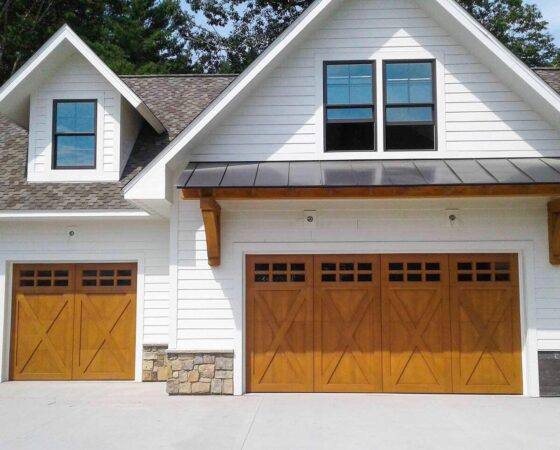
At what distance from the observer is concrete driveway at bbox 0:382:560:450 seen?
654 centimetres

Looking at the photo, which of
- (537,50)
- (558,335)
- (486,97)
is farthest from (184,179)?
(537,50)

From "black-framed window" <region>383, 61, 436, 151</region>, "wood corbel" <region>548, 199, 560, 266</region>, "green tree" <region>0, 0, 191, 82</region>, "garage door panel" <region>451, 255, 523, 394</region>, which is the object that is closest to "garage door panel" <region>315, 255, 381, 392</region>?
"garage door panel" <region>451, 255, 523, 394</region>

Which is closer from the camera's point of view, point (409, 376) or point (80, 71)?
point (409, 376)

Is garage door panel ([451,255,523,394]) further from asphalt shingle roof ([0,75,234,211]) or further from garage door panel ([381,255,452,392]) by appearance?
asphalt shingle roof ([0,75,234,211])

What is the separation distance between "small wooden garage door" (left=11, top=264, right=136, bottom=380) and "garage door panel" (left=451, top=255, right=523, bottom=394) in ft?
19.1

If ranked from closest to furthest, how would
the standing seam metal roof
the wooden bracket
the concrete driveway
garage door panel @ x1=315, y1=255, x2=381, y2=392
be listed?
the concrete driveway < the standing seam metal roof < the wooden bracket < garage door panel @ x1=315, y1=255, x2=381, y2=392

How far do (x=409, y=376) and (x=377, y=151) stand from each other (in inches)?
145

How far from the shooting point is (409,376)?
9117mm

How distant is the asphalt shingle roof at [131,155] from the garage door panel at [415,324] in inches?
189

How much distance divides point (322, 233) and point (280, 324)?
1643mm

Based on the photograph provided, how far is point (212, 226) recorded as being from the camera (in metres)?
8.72

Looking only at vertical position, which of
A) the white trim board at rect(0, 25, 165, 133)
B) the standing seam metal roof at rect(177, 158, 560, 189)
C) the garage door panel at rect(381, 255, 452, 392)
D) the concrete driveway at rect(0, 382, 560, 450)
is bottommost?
the concrete driveway at rect(0, 382, 560, 450)

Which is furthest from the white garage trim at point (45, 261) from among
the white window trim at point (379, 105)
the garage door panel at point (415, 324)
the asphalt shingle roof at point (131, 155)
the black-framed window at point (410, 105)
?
the black-framed window at point (410, 105)

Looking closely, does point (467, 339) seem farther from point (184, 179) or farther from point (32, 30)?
point (32, 30)
